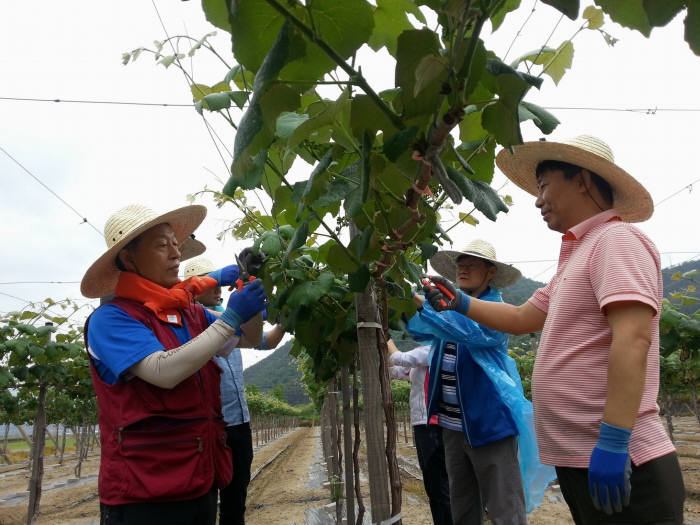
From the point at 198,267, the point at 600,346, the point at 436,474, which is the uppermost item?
the point at 198,267

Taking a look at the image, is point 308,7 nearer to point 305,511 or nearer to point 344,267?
point 344,267

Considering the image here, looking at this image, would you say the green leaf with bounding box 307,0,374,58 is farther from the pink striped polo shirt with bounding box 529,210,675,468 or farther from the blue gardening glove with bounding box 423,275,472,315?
the blue gardening glove with bounding box 423,275,472,315

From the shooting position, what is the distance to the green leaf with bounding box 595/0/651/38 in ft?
1.95

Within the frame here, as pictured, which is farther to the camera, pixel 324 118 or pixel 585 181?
pixel 585 181

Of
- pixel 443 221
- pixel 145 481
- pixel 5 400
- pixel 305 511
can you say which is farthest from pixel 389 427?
pixel 5 400

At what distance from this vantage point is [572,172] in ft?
4.82

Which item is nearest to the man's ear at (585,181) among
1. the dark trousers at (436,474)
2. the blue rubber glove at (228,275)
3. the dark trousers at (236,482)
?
the blue rubber glove at (228,275)

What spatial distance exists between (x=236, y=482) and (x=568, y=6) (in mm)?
2845

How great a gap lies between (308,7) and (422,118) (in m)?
0.21

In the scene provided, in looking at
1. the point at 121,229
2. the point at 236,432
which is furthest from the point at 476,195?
the point at 236,432

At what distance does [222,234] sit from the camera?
2158 millimetres

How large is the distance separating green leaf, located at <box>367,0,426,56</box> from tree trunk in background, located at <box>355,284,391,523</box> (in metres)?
0.70

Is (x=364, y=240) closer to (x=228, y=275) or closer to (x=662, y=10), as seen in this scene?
(x=662, y=10)

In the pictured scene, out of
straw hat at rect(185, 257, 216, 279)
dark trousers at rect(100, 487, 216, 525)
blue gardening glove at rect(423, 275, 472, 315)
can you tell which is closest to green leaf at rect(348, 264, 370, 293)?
blue gardening glove at rect(423, 275, 472, 315)
